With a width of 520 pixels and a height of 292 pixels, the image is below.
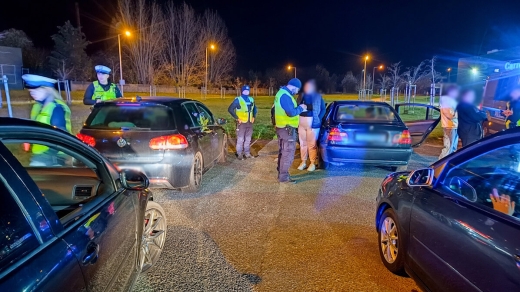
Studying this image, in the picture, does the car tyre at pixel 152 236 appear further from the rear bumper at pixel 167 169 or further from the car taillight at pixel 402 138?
the car taillight at pixel 402 138

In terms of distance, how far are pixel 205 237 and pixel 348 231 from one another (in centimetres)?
165

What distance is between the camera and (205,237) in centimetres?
375

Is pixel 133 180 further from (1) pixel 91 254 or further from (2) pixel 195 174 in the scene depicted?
(2) pixel 195 174

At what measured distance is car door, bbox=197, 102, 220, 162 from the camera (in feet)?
20.6

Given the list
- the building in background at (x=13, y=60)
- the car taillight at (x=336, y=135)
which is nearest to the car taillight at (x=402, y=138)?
the car taillight at (x=336, y=135)

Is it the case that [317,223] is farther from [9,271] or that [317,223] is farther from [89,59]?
[89,59]

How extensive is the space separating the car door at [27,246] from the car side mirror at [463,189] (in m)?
2.34

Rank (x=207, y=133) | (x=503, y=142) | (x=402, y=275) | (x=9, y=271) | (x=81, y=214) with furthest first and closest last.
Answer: (x=207, y=133) → (x=402, y=275) → (x=503, y=142) → (x=81, y=214) → (x=9, y=271)

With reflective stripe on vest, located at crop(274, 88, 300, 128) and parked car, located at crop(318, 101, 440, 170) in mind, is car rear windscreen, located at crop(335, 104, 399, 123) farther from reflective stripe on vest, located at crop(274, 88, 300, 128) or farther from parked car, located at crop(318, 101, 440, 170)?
reflective stripe on vest, located at crop(274, 88, 300, 128)

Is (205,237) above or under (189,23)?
under

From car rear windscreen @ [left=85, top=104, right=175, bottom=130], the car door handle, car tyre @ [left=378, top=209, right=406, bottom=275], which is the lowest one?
car tyre @ [left=378, top=209, right=406, bottom=275]

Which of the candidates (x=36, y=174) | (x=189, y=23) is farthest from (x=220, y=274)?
(x=189, y=23)

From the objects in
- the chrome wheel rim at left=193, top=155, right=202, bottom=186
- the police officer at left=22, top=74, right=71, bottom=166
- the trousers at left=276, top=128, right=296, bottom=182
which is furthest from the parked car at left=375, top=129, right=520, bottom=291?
the police officer at left=22, top=74, right=71, bottom=166

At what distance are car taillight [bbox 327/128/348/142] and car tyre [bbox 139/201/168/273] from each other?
3787mm
